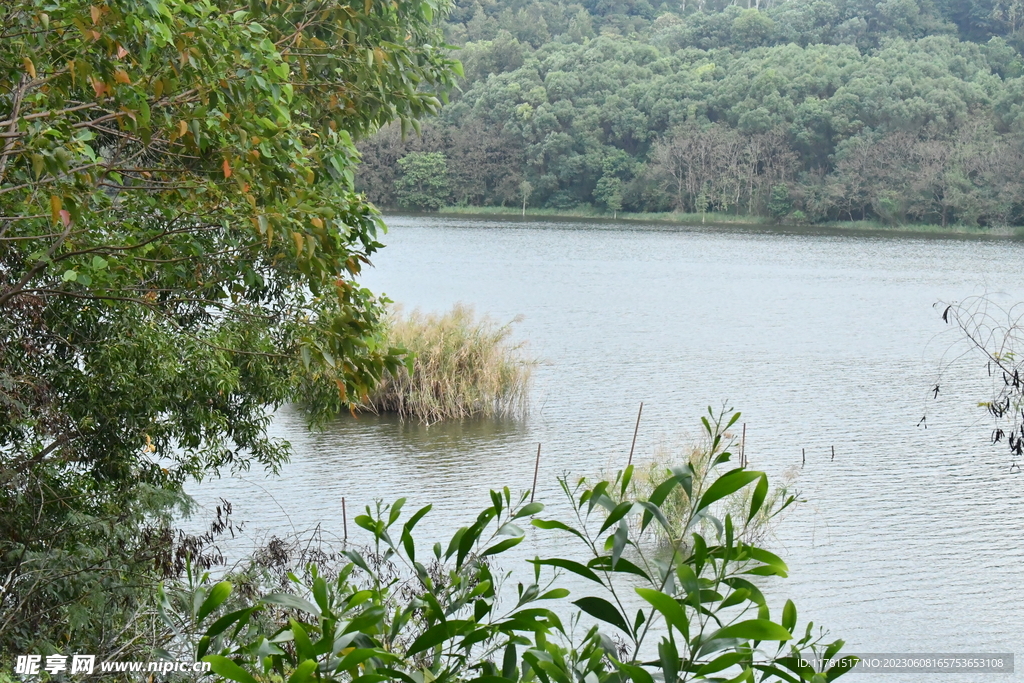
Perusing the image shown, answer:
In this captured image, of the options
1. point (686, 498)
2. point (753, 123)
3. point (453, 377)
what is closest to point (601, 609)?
point (686, 498)

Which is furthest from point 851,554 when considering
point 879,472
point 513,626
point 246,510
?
point 513,626

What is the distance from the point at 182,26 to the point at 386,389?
1135cm

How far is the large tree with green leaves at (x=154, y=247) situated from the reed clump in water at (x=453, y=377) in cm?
714

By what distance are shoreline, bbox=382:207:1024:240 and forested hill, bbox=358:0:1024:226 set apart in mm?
571

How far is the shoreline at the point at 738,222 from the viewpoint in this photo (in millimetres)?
54728

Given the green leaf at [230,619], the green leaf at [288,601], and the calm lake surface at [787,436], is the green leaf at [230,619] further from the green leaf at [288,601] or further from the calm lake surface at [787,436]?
the calm lake surface at [787,436]

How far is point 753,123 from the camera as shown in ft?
212

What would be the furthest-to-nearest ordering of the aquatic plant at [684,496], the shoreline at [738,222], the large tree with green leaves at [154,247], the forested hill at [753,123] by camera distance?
the forested hill at [753,123]
the shoreline at [738,222]
the aquatic plant at [684,496]
the large tree with green leaves at [154,247]

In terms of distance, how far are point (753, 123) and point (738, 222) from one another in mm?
6232

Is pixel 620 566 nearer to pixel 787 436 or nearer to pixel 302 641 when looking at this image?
pixel 302 641

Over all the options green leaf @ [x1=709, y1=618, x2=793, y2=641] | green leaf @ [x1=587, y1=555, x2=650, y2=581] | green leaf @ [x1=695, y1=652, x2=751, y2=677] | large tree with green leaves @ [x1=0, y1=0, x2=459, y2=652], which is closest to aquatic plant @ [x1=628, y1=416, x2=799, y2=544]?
large tree with green leaves @ [x1=0, y1=0, x2=459, y2=652]

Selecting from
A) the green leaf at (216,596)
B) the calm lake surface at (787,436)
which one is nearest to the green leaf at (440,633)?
the green leaf at (216,596)

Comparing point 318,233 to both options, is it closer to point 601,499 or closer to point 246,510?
point 601,499

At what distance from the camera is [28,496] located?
5.05 meters
